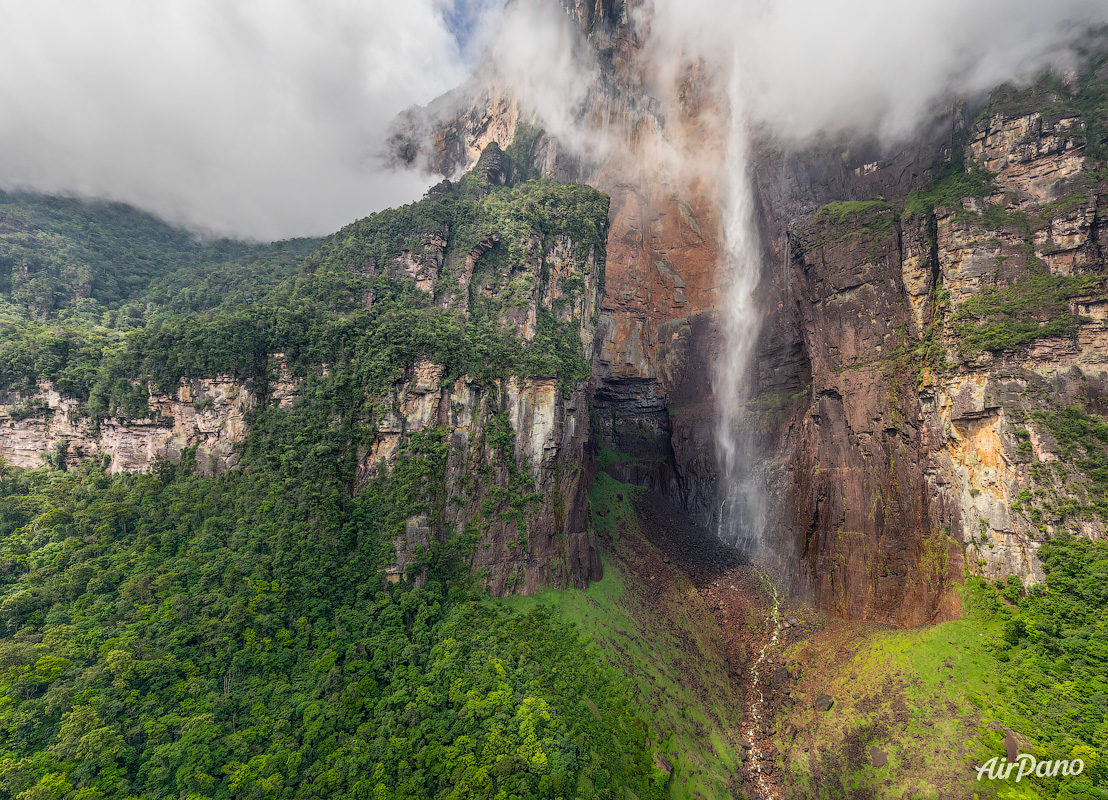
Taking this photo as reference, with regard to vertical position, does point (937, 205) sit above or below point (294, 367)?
above

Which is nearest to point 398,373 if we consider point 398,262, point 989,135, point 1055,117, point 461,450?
point 461,450

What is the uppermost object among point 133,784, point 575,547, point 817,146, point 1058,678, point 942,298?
point 817,146

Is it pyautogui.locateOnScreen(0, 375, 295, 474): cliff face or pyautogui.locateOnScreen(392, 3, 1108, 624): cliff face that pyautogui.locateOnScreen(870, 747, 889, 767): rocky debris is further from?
pyautogui.locateOnScreen(0, 375, 295, 474): cliff face

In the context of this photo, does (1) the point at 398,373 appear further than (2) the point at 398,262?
No

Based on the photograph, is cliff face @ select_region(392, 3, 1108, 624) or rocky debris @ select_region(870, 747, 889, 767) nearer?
rocky debris @ select_region(870, 747, 889, 767)

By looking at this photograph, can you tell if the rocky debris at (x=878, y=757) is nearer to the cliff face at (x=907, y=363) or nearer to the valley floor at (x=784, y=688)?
the valley floor at (x=784, y=688)

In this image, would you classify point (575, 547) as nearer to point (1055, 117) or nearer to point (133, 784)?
point (133, 784)

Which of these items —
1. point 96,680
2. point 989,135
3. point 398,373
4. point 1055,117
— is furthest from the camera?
point 398,373

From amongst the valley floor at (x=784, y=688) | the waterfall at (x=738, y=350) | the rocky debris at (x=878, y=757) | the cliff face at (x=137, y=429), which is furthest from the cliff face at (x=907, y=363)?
the cliff face at (x=137, y=429)

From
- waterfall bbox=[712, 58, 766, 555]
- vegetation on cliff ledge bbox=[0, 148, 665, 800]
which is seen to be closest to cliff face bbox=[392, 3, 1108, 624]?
waterfall bbox=[712, 58, 766, 555]
